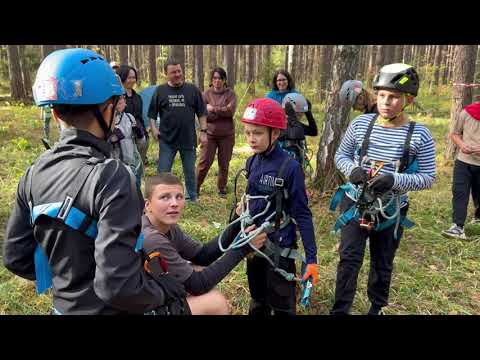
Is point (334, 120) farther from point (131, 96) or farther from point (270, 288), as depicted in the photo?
point (270, 288)

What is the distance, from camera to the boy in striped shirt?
2.98 meters

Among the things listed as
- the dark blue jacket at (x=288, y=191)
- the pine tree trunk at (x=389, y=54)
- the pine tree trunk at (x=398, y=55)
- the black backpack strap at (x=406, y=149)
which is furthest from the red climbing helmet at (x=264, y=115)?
the pine tree trunk at (x=398, y=55)

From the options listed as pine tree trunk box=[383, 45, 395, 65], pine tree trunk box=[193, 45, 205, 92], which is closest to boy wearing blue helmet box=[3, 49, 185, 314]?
pine tree trunk box=[193, 45, 205, 92]

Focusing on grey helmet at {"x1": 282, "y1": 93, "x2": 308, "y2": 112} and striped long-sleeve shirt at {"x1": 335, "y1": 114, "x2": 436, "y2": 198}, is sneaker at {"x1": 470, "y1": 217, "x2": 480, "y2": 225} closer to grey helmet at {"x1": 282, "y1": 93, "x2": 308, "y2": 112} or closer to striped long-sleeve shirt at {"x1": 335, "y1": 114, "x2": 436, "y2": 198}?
grey helmet at {"x1": 282, "y1": 93, "x2": 308, "y2": 112}

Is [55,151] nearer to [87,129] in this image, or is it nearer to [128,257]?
[87,129]

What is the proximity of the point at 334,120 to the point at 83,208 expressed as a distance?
216 inches

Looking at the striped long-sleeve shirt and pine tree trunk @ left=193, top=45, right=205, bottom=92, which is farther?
pine tree trunk @ left=193, top=45, right=205, bottom=92

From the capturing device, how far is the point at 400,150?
304cm

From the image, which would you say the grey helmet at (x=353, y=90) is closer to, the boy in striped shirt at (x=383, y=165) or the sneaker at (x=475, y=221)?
the boy in striped shirt at (x=383, y=165)

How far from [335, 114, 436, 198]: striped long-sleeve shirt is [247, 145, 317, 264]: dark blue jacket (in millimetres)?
556

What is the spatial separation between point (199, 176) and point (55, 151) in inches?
215

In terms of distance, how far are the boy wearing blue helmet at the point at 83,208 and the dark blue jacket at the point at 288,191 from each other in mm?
1356

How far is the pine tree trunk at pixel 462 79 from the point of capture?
8.81 metres

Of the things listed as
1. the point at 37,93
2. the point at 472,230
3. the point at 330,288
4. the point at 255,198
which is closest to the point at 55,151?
the point at 37,93
